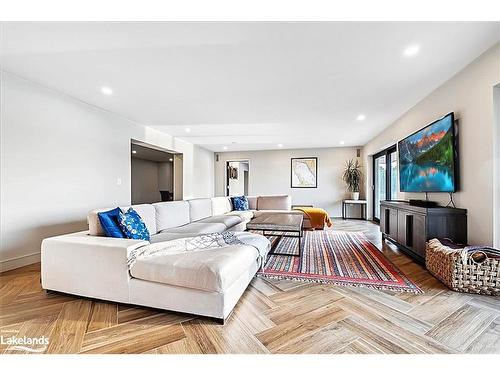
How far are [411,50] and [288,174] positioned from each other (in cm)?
596

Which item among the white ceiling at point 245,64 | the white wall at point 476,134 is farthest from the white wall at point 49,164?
→ the white wall at point 476,134

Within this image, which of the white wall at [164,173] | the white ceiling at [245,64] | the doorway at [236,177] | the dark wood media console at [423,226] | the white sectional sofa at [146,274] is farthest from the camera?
the white wall at [164,173]

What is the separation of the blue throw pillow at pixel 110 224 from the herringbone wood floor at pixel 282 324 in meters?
0.58

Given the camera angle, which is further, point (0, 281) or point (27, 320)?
point (0, 281)

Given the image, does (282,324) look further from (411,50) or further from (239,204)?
(239,204)

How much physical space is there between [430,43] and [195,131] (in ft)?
14.7

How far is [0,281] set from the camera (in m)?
2.46

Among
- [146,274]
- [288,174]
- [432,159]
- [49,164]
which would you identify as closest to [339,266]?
[432,159]

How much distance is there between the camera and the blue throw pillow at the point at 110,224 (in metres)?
2.17

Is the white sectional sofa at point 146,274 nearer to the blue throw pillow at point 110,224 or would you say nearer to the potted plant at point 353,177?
the blue throw pillow at point 110,224

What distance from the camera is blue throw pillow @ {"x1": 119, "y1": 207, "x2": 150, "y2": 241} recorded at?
2.27m

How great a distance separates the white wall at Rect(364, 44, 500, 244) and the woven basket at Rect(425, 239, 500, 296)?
332 mm
